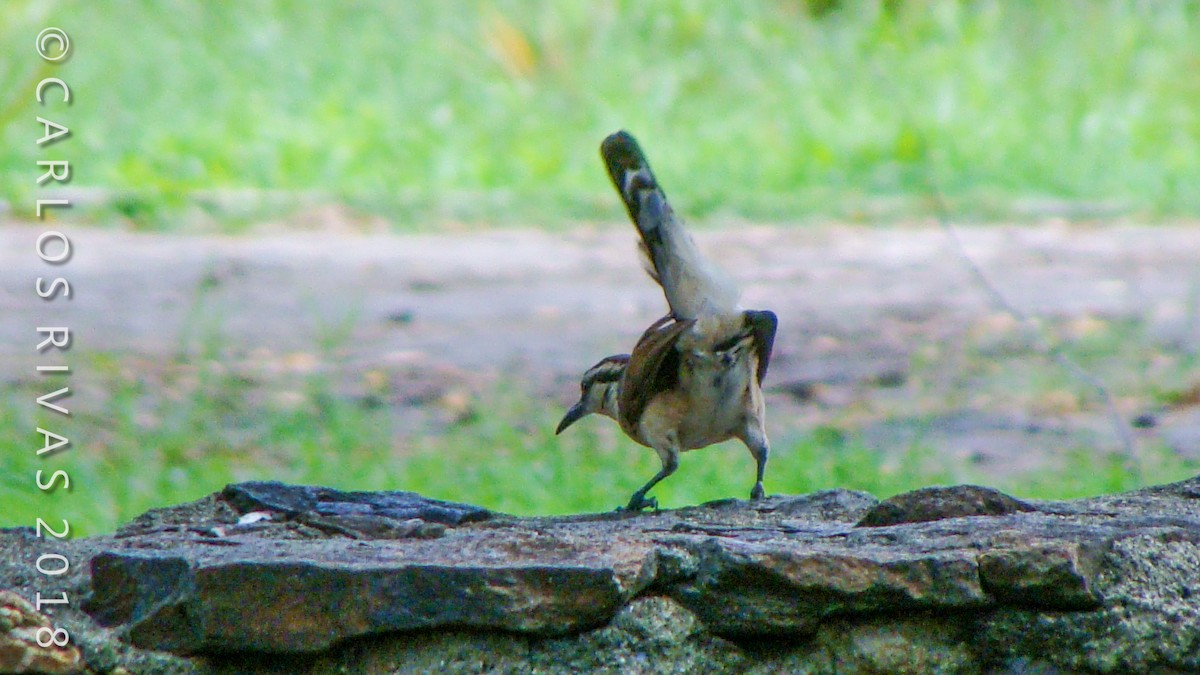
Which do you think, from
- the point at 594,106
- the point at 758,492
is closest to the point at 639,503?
the point at 758,492

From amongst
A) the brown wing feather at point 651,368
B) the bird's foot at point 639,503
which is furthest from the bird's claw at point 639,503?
the brown wing feather at point 651,368

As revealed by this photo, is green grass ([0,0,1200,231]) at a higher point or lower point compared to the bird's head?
higher

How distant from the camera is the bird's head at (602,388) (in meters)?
3.94

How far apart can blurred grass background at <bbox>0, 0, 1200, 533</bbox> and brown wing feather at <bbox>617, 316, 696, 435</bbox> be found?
2.25 meters

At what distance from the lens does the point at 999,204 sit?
1040cm

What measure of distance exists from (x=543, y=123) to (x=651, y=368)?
324 inches

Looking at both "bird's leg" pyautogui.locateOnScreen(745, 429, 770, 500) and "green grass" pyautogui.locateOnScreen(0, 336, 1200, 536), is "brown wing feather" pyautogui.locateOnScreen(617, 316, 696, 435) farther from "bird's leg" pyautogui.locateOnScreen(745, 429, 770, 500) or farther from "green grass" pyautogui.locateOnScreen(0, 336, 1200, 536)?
"green grass" pyautogui.locateOnScreen(0, 336, 1200, 536)

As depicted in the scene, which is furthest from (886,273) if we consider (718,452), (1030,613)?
(1030,613)

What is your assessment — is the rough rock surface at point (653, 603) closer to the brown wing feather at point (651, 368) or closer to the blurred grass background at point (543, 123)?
the brown wing feather at point (651, 368)

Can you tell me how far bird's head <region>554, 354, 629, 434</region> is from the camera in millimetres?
3938

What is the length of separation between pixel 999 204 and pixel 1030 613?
8004mm

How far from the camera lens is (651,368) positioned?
3.59 meters

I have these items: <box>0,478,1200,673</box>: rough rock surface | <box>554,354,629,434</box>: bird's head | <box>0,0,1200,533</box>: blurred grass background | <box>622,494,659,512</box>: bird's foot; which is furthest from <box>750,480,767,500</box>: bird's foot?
<box>0,0,1200,533</box>: blurred grass background

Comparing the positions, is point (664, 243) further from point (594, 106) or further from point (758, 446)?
point (594, 106)
